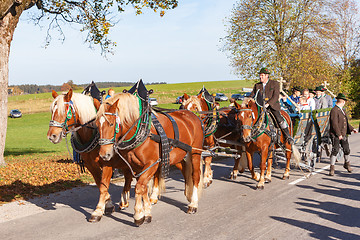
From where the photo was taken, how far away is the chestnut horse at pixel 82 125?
5.71 meters

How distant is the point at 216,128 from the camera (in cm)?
899

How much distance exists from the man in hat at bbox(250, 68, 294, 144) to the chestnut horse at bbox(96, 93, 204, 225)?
286cm

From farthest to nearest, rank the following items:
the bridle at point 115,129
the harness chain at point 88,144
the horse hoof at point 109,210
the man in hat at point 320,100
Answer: the man in hat at point 320,100
the horse hoof at point 109,210
the harness chain at point 88,144
the bridle at point 115,129

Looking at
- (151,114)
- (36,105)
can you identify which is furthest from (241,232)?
(36,105)

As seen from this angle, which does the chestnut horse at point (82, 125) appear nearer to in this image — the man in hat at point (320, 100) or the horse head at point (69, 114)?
the horse head at point (69, 114)

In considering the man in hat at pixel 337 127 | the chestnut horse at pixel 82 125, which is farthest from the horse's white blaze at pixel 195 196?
the man in hat at pixel 337 127

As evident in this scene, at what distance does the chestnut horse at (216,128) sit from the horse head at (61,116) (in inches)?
138

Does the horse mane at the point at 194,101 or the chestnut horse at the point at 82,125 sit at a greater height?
the horse mane at the point at 194,101

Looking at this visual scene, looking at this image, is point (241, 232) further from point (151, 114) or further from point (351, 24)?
point (351, 24)

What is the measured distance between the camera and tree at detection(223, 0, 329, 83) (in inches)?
831

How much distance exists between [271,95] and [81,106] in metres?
5.14

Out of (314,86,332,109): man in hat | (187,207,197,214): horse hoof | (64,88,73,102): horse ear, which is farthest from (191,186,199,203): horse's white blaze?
(314,86,332,109): man in hat

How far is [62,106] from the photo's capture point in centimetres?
576

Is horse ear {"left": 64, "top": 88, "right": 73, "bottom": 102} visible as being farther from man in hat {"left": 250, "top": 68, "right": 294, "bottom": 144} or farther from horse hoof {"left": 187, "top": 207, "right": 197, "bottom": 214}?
man in hat {"left": 250, "top": 68, "right": 294, "bottom": 144}
